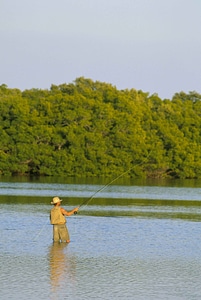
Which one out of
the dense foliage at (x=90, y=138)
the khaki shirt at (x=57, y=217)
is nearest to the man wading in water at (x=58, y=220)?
the khaki shirt at (x=57, y=217)

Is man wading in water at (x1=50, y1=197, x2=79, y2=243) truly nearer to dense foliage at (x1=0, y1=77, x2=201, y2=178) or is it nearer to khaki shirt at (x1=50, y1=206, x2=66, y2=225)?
khaki shirt at (x1=50, y1=206, x2=66, y2=225)

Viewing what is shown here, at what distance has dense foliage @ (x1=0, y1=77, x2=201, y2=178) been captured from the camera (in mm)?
77688

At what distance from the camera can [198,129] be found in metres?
87.9

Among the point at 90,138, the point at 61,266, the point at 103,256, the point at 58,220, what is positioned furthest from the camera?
the point at 90,138

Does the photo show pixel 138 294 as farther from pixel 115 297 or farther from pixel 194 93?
pixel 194 93

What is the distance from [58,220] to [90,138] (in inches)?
2362

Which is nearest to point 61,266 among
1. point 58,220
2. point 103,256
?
point 103,256

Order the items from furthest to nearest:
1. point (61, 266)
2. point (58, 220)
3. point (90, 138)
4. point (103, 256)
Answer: point (90, 138) → point (58, 220) → point (103, 256) → point (61, 266)

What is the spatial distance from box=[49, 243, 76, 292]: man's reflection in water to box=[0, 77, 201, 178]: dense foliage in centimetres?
5824

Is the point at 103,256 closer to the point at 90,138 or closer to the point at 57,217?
the point at 57,217

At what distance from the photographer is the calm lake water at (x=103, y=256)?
1359 cm

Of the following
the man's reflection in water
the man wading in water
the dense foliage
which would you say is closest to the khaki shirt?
the man wading in water

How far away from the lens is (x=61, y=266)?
1594 cm

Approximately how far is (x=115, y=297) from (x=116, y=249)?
596 centimetres
